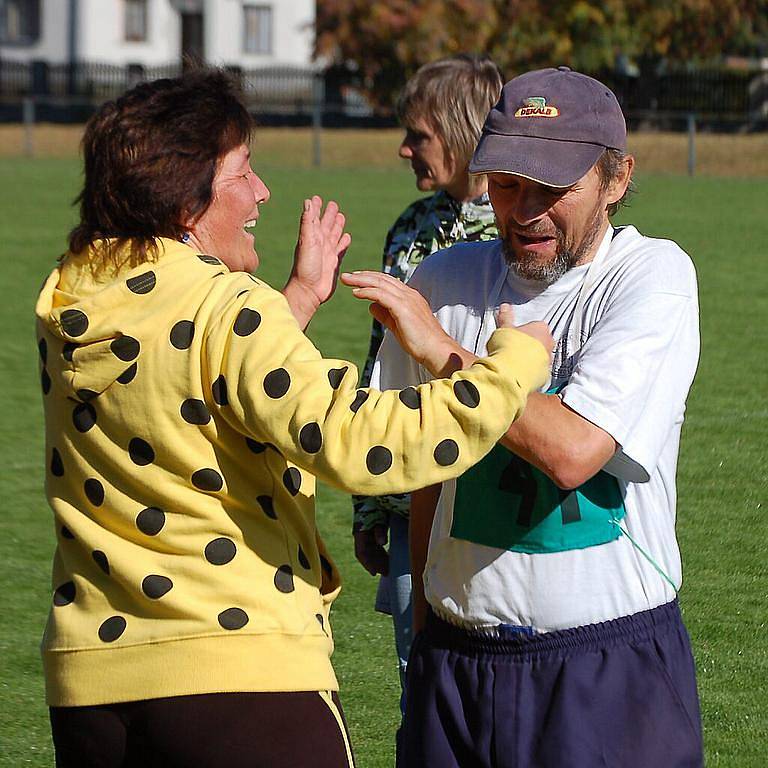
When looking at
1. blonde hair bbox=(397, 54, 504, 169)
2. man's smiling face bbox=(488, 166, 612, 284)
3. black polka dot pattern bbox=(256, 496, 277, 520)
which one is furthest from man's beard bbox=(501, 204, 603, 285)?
blonde hair bbox=(397, 54, 504, 169)

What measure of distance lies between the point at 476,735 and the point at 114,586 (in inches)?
32.4

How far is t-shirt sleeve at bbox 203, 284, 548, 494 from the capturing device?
95.5 inches

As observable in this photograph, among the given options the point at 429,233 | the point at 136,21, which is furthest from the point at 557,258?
the point at 136,21

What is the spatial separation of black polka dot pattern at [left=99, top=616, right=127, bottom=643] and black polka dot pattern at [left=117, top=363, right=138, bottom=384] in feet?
1.37

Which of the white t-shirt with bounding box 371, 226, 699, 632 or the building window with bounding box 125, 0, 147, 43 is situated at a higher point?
the building window with bounding box 125, 0, 147, 43

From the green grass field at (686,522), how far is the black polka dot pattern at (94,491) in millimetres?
2416

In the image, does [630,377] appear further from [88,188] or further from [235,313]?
[88,188]

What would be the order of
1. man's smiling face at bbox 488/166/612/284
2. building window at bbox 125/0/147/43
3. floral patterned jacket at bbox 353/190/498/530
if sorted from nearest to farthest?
man's smiling face at bbox 488/166/612/284
floral patterned jacket at bbox 353/190/498/530
building window at bbox 125/0/147/43

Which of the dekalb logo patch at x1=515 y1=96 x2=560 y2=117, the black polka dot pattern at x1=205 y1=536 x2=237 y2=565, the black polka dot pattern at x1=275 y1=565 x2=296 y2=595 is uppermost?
the dekalb logo patch at x1=515 y1=96 x2=560 y2=117

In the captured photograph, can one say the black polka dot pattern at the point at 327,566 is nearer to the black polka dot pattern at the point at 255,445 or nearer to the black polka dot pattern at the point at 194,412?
the black polka dot pattern at the point at 255,445

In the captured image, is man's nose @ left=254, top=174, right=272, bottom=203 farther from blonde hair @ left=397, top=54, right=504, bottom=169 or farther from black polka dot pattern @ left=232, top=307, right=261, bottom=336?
blonde hair @ left=397, top=54, right=504, bottom=169

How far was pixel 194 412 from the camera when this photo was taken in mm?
2514

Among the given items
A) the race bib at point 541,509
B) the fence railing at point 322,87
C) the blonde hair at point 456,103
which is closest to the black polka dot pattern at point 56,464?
the race bib at point 541,509

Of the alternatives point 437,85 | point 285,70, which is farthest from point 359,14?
point 437,85
